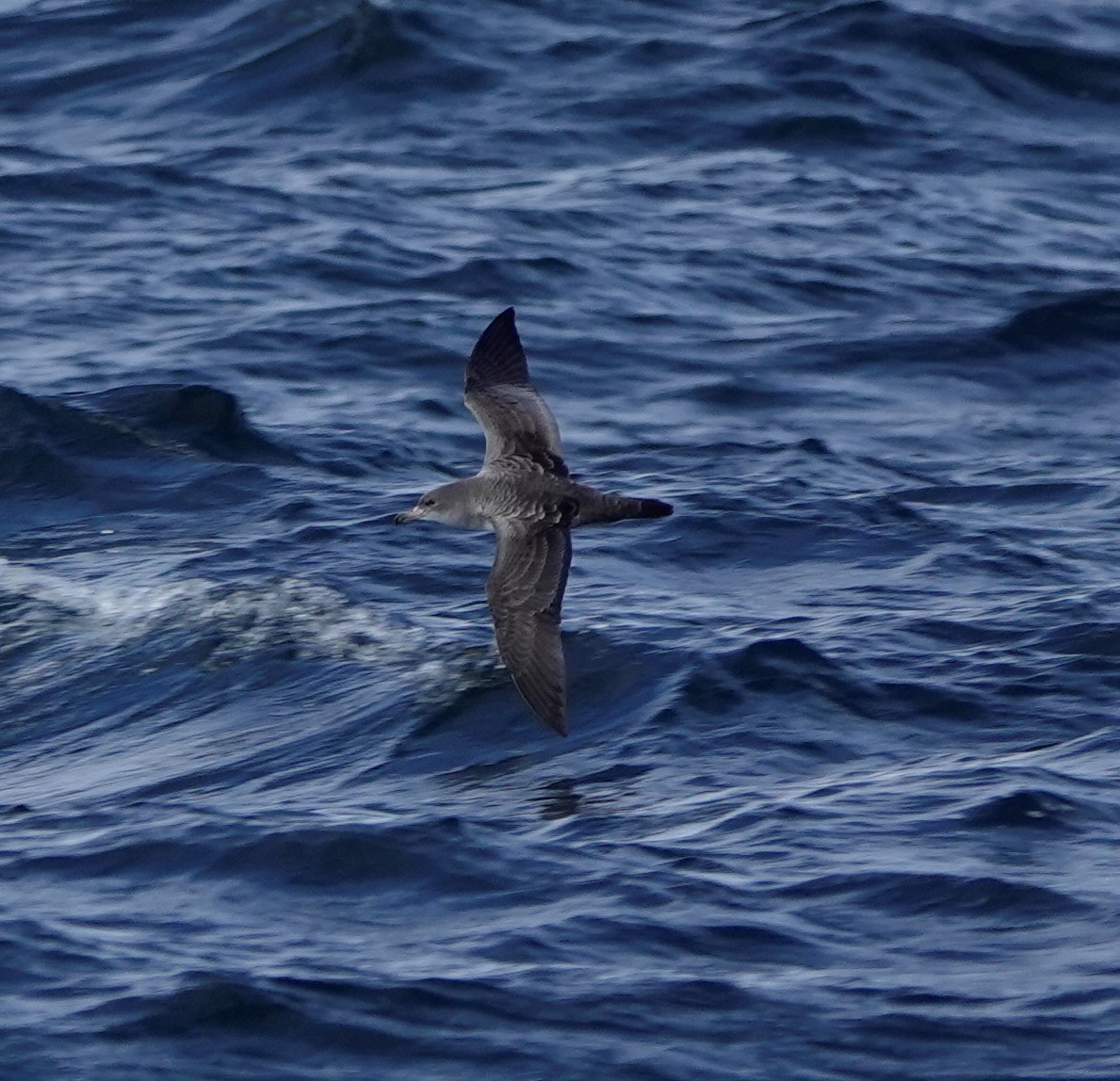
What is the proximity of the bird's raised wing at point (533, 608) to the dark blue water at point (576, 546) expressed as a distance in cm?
29

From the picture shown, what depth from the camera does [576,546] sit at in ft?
37.8

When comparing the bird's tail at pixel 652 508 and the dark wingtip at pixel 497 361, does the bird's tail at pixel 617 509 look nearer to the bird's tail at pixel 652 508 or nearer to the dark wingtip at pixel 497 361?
the bird's tail at pixel 652 508

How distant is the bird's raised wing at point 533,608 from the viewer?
29.3ft

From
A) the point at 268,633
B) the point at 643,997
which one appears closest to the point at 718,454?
the point at 268,633

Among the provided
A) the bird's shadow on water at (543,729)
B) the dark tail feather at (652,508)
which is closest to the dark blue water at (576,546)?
the bird's shadow on water at (543,729)

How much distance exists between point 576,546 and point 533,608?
2.30m

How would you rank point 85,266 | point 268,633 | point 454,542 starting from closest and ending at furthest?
point 268,633 → point 454,542 → point 85,266

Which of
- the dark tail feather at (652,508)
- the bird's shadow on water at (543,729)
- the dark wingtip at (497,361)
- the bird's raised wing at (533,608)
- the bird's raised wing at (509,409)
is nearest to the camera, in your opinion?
the bird's shadow on water at (543,729)

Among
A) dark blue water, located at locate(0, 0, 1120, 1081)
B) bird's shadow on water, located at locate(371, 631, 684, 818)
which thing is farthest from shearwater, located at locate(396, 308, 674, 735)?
dark blue water, located at locate(0, 0, 1120, 1081)

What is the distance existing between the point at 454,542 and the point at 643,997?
4790 mm

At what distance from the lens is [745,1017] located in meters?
6.83

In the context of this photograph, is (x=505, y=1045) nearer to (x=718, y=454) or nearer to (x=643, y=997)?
(x=643, y=997)

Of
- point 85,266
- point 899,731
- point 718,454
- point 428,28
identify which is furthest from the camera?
point 428,28

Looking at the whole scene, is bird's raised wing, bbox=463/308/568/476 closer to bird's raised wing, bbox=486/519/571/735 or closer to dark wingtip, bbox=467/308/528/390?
dark wingtip, bbox=467/308/528/390
